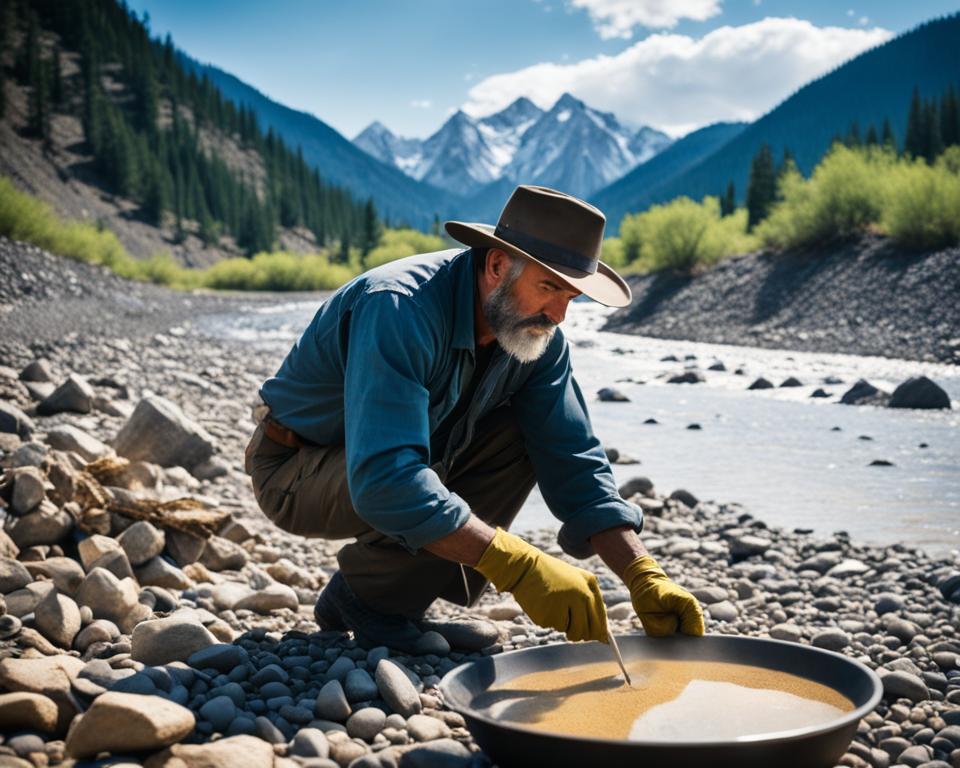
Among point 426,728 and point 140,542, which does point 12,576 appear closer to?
point 140,542

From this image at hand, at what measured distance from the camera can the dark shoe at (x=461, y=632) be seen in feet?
8.79

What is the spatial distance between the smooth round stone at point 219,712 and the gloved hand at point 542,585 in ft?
2.10

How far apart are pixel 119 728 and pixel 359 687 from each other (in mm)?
654

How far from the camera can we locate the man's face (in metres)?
2.30

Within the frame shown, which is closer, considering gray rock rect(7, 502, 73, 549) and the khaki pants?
the khaki pants

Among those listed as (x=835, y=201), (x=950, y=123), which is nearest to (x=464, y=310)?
(x=835, y=201)

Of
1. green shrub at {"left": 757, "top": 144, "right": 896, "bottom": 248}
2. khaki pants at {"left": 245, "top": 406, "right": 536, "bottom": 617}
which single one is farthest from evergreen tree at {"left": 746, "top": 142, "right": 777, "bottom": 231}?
khaki pants at {"left": 245, "top": 406, "right": 536, "bottom": 617}

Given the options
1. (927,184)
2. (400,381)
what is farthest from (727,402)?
(927,184)

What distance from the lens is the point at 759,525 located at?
4840mm

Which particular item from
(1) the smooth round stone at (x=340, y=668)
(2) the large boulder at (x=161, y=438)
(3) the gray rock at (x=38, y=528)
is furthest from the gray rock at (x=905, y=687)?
(2) the large boulder at (x=161, y=438)

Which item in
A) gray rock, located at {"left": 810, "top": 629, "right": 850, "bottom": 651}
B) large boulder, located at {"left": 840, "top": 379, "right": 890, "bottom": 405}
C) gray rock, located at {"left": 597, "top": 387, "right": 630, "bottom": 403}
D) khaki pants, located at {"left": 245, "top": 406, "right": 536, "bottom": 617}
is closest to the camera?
khaki pants, located at {"left": 245, "top": 406, "right": 536, "bottom": 617}

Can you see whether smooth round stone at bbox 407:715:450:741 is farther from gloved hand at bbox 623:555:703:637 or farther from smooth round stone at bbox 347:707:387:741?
gloved hand at bbox 623:555:703:637

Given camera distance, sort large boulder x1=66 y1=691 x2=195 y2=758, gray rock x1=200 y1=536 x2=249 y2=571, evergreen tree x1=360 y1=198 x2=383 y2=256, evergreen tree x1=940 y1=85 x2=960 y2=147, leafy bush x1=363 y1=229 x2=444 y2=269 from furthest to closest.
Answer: evergreen tree x1=360 y1=198 x2=383 y2=256 < leafy bush x1=363 y1=229 x2=444 y2=269 < evergreen tree x1=940 y1=85 x2=960 y2=147 < gray rock x1=200 y1=536 x2=249 y2=571 < large boulder x1=66 y1=691 x2=195 y2=758

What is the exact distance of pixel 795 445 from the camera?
7.88 m
